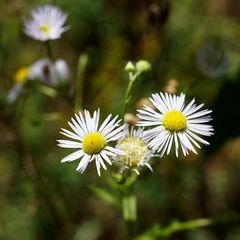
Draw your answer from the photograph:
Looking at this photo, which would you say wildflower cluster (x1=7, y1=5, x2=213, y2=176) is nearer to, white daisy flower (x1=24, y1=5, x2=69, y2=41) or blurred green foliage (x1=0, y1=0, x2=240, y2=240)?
white daisy flower (x1=24, y1=5, x2=69, y2=41)

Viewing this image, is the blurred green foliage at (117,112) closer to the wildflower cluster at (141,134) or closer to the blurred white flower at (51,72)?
the blurred white flower at (51,72)

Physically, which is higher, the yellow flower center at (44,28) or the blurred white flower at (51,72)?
the yellow flower center at (44,28)

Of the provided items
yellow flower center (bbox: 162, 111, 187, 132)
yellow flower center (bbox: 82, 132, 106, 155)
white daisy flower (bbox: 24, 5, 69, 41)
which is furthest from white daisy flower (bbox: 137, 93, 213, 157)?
white daisy flower (bbox: 24, 5, 69, 41)

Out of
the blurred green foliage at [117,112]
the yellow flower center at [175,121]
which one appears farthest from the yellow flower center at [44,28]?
the yellow flower center at [175,121]

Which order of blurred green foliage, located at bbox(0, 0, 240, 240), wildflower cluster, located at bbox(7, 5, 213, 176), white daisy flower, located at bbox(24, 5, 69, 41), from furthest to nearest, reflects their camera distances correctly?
blurred green foliage, located at bbox(0, 0, 240, 240) → white daisy flower, located at bbox(24, 5, 69, 41) → wildflower cluster, located at bbox(7, 5, 213, 176)

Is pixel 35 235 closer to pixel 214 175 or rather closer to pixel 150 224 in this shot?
pixel 150 224

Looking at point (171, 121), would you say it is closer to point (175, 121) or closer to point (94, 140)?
point (175, 121)
